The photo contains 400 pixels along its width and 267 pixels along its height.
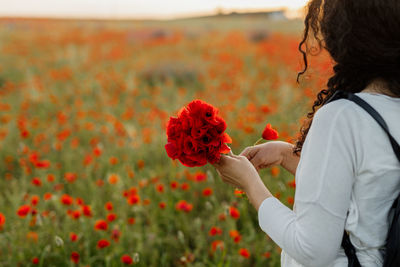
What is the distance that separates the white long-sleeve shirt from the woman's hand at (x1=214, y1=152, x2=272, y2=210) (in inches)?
5.8

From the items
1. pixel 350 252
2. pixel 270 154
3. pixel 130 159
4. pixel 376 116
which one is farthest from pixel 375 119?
pixel 130 159

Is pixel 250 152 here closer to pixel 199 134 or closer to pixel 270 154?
pixel 270 154

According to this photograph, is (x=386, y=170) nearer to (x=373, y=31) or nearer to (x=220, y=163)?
(x=373, y=31)

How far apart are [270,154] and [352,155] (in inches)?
20.1

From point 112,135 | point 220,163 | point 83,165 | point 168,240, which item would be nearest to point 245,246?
point 168,240

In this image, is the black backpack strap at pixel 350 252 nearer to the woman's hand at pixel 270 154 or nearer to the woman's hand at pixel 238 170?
the woman's hand at pixel 238 170

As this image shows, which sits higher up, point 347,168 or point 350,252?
point 347,168

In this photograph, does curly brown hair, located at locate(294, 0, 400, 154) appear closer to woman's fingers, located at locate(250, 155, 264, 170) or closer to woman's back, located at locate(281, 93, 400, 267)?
woman's back, located at locate(281, 93, 400, 267)

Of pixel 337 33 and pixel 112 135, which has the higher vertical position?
pixel 337 33

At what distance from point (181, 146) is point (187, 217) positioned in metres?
1.75

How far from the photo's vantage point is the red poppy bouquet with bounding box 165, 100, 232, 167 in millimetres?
1056

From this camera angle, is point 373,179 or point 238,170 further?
point 238,170

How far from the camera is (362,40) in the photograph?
90cm

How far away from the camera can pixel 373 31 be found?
0.88m
